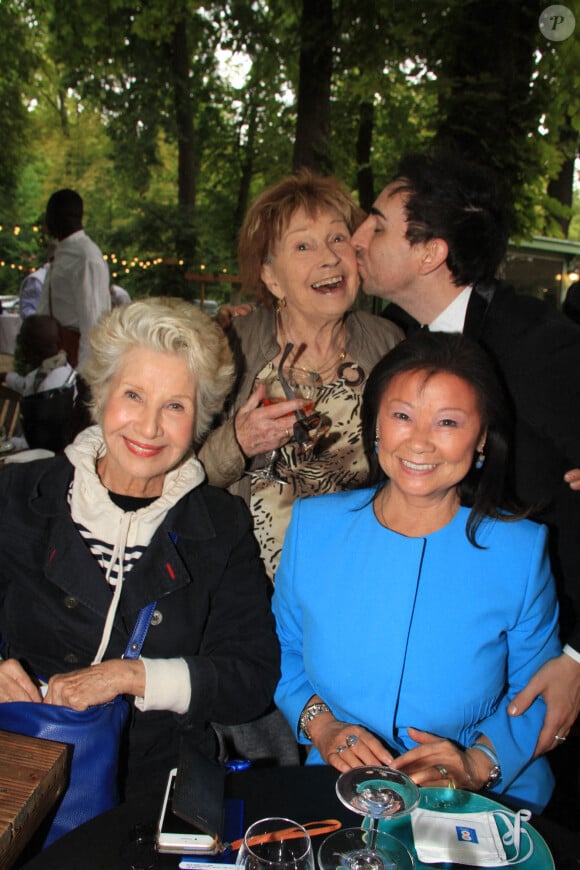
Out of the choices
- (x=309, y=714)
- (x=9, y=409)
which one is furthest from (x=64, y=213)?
(x=309, y=714)

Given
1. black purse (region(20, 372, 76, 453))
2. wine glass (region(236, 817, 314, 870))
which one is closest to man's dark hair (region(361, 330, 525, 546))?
wine glass (region(236, 817, 314, 870))

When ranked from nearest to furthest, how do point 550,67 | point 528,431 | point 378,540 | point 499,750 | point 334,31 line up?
point 499,750 < point 378,540 < point 528,431 < point 550,67 < point 334,31

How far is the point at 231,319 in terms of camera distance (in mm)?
3039

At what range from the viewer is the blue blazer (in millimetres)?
1895

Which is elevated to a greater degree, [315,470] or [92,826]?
[315,470]

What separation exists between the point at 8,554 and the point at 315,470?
1.11 m

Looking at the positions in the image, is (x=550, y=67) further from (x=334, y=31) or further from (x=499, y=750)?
(x=499, y=750)

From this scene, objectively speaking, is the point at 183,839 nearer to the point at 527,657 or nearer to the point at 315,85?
the point at 527,657

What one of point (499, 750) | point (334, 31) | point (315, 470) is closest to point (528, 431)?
point (315, 470)

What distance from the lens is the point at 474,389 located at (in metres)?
1.99

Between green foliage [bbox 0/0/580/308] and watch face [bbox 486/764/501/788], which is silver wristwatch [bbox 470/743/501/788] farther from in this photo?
green foliage [bbox 0/0/580/308]

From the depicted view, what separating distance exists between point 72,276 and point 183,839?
513cm

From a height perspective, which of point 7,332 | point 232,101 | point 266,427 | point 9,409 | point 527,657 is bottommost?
point 7,332

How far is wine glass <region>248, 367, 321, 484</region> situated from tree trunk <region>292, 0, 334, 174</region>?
587 centimetres
